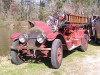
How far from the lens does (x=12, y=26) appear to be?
21.6 meters

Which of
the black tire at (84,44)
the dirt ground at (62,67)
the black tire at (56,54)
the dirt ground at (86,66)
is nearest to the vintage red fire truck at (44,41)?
the black tire at (56,54)

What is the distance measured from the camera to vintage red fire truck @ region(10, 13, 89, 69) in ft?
25.2

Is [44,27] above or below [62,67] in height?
above

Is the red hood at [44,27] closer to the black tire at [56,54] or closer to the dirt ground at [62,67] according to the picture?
the black tire at [56,54]

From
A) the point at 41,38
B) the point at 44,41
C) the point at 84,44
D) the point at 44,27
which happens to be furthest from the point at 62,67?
the point at 84,44

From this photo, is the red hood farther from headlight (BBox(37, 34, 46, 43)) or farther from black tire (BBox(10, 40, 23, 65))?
black tire (BBox(10, 40, 23, 65))

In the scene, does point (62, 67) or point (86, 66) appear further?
point (86, 66)

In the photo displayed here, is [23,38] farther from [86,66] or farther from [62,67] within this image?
[86,66]

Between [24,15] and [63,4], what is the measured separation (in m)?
3.81

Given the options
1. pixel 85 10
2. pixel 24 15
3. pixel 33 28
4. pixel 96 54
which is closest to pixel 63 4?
pixel 85 10

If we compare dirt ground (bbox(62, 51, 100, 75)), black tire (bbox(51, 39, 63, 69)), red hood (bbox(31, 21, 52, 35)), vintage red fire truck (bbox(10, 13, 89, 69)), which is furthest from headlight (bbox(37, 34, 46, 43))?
dirt ground (bbox(62, 51, 100, 75))

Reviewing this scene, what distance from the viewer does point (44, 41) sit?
775 centimetres

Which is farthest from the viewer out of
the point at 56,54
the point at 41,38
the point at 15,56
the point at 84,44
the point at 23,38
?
the point at 84,44

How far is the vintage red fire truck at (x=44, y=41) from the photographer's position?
7680mm
